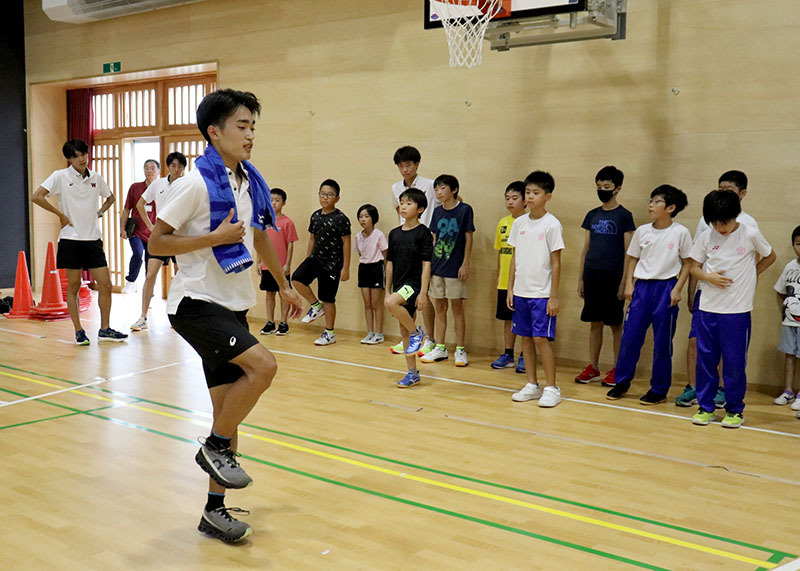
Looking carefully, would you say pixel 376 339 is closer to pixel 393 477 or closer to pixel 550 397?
pixel 550 397

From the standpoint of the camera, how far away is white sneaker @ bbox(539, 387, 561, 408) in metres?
5.76

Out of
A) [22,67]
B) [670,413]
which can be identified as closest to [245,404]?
[670,413]

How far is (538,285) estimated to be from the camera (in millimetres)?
5855

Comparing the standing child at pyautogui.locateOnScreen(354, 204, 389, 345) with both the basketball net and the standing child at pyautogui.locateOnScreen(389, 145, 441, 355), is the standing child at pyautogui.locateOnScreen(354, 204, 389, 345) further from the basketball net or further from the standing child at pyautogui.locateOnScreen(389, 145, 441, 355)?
the basketball net

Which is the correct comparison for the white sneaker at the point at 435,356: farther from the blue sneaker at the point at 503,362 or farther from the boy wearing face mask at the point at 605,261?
the boy wearing face mask at the point at 605,261

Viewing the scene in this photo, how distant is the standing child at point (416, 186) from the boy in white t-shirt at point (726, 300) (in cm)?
283

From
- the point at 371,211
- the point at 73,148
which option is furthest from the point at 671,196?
the point at 73,148

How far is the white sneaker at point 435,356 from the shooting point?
7.43 m

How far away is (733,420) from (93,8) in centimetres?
961

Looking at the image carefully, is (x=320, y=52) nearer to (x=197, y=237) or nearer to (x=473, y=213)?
(x=473, y=213)

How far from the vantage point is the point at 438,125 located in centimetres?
809

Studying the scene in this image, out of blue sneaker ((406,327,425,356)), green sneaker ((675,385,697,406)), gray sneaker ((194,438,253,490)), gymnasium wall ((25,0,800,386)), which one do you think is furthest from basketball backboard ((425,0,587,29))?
gray sneaker ((194,438,253,490))

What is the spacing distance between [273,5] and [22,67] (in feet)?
17.3

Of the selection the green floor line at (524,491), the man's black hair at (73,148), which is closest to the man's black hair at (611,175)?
the green floor line at (524,491)
